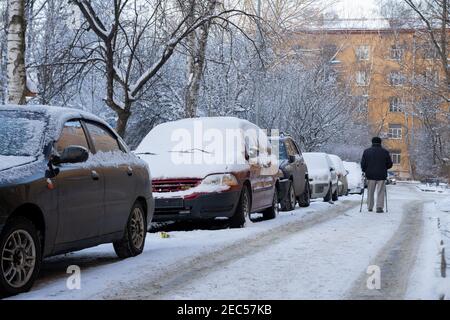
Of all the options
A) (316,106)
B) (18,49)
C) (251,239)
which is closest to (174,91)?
(316,106)

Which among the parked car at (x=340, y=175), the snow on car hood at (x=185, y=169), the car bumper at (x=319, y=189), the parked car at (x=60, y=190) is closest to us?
the parked car at (x=60, y=190)

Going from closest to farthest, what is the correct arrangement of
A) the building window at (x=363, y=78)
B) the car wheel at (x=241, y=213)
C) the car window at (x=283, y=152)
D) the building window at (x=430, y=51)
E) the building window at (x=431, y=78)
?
the car wheel at (x=241, y=213)
the car window at (x=283, y=152)
the building window at (x=431, y=78)
the building window at (x=430, y=51)
the building window at (x=363, y=78)

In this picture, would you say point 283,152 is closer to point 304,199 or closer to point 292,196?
point 292,196

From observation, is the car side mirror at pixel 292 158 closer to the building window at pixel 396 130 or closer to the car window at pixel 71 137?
the car window at pixel 71 137

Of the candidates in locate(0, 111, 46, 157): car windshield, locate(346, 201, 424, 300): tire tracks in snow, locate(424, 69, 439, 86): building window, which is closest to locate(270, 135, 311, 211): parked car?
locate(346, 201, 424, 300): tire tracks in snow

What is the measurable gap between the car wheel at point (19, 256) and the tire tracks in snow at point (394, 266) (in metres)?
2.60

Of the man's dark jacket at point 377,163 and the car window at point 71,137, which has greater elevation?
the car window at point 71,137

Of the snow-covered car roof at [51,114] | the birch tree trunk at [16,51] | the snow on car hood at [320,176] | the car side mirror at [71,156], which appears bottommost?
the snow on car hood at [320,176]

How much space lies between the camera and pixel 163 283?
21.5ft

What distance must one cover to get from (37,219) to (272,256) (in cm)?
300

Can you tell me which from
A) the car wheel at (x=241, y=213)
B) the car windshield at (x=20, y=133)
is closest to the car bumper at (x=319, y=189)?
the car wheel at (x=241, y=213)

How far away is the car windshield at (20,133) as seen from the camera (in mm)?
6532

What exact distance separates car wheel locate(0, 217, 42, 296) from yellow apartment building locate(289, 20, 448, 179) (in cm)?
3326
